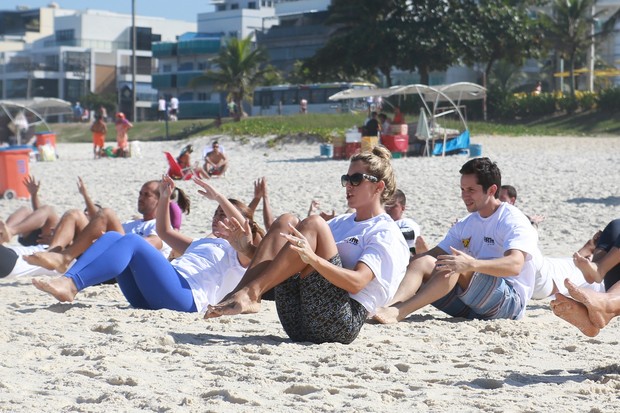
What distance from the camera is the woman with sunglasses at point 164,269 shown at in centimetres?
544

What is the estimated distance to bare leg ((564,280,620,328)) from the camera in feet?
12.4

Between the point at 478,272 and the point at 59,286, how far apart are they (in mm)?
2203

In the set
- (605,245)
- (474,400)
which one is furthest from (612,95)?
(474,400)

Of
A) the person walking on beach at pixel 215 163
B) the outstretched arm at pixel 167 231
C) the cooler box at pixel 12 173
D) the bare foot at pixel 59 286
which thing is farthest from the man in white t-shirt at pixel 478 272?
the person walking on beach at pixel 215 163

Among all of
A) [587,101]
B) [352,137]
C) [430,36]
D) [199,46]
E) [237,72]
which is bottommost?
[352,137]

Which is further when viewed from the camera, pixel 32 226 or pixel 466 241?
pixel 32 226

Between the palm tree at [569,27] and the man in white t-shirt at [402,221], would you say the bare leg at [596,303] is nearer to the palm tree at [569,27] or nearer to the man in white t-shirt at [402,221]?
the man in white t-shirt at [402,221]

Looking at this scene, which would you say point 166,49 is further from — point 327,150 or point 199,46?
point 327,150

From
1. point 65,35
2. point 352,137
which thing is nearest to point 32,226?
point 352,137

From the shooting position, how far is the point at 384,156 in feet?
15.7

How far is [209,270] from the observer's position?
19.1 ft

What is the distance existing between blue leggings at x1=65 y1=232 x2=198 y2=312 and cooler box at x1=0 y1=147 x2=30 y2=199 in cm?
987

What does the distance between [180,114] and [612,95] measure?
40381mm

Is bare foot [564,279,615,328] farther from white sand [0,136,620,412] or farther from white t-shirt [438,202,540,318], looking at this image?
white t-shirt [438,202,540,318]
